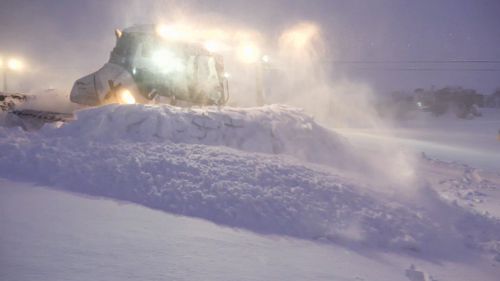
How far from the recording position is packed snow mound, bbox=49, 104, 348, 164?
27.6ft

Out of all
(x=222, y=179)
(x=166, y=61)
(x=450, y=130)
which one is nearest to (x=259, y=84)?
(x=166, y=61)

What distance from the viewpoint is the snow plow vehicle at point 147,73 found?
457 inches

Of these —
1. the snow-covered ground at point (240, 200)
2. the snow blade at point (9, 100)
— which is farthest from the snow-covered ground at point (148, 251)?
the snow blade at point (9, 100)

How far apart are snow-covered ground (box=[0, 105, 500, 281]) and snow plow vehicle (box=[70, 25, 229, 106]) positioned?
117 inches

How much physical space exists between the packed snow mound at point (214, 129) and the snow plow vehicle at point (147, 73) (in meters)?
2.81

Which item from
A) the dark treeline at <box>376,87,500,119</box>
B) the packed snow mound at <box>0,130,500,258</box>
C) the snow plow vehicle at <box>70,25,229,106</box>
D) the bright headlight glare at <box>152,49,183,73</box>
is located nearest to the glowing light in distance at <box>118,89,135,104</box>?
the snow plow vehicle at <box>70,25,229,106</box>

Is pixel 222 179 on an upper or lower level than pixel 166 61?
lower

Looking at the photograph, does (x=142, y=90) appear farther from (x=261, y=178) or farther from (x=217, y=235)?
(x=217, y=235)

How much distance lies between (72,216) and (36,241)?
993 millimetres

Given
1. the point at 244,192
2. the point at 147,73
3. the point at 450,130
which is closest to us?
the point at 244,192

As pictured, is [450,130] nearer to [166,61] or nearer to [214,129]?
[166,61]

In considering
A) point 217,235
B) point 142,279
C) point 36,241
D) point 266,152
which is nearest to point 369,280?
point 217,235

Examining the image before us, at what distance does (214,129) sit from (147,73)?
4072 millimetres

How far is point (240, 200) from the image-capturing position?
629 cm
